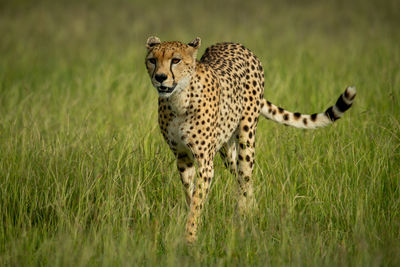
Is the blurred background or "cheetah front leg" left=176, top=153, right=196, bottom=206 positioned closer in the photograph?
"cheetah front leg" left=176, top=153, right=196, bottom=206

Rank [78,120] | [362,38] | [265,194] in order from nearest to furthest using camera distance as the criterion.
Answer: [265,194]
[78,120]
[362,38]

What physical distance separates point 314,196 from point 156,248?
1.05 m

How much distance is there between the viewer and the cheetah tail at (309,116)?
382 centimetres

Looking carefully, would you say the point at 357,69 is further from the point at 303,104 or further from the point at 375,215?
the point at 375,215

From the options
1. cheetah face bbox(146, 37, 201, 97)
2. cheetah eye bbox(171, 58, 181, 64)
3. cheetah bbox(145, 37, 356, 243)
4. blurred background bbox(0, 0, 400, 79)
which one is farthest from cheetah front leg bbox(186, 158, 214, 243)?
blurred background bbox(0, 0, 400, 79)

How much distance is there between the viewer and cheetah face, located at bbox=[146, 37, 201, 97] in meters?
3.10

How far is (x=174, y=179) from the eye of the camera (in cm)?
379

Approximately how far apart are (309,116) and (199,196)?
114cm

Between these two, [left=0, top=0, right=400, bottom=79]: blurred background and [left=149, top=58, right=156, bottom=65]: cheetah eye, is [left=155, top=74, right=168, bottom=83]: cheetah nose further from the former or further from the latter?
[left=0, top=0, right=400, bottom=79]: blurred background

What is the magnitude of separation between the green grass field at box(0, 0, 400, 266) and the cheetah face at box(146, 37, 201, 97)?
2.05ft

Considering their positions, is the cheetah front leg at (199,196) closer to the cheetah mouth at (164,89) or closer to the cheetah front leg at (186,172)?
the cheetah front leg at (186,172)

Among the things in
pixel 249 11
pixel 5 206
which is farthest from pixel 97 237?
pixel 249 11

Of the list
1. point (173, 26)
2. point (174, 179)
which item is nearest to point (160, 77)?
point (174, 179)

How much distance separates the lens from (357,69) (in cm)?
695
